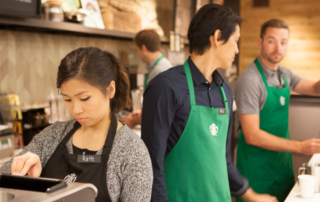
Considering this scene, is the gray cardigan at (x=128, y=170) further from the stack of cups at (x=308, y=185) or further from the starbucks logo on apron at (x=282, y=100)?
the starbucks logo on apron at (x=282, y=100)

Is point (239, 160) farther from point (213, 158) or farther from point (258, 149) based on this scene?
point (213, 158)

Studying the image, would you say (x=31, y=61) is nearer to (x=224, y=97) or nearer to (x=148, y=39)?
(x=148, y=39)

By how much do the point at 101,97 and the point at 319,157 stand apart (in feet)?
5.17

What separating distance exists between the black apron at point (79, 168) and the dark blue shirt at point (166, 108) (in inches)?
10.0

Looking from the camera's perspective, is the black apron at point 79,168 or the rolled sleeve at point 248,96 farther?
the rolled sleeve at point 248,96

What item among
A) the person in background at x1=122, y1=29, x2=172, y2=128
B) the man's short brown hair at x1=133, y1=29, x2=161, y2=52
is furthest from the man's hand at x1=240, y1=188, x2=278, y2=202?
the man's short brown hair at x1=133, y1=29, x2=161, y2=52

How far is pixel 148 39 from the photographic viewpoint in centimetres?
371

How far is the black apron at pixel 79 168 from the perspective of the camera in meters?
1.09

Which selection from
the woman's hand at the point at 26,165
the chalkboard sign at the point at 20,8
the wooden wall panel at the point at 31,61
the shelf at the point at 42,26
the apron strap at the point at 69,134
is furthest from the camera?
the wooden wall panel at the point at 31,61

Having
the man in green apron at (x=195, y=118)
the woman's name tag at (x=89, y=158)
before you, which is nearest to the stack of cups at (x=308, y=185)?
the man in green apron at (x=195, y=118)

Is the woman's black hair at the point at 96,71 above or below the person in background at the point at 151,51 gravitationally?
below

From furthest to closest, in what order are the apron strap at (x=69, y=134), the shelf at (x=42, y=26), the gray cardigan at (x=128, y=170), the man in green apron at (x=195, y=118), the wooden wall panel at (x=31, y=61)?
the wooden wall panel at (x=31, y=61), the shelf at (x=42, y=26), the man in green apron at (x=195, y=118), the apron strap at (x=69, y=134), the gray cardigan at (x=128, y=170)

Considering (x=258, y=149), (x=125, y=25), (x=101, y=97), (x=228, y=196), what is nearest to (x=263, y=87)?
(x=258, y=149)

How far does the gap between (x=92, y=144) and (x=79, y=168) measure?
3.8 inches
